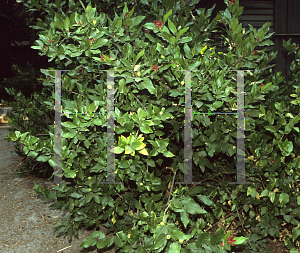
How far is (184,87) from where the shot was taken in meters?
2.01

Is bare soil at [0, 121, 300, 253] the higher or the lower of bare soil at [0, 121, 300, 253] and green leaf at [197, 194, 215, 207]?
the lower

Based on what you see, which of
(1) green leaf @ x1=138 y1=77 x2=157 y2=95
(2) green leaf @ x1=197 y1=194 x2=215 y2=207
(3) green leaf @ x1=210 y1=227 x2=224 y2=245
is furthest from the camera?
(2) green leaf @ x1=197 y1=194 x2=215 y2=207

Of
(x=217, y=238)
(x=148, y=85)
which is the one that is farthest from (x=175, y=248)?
(x=148, y=85)

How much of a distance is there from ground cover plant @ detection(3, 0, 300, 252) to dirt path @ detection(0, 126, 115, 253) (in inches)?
12.2

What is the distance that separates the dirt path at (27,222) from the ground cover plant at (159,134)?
309 mm

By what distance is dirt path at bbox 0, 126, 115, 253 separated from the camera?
258 centimetres

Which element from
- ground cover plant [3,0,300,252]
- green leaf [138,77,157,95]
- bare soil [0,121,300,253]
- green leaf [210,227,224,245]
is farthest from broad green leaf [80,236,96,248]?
green leaf [138,77,157,95]

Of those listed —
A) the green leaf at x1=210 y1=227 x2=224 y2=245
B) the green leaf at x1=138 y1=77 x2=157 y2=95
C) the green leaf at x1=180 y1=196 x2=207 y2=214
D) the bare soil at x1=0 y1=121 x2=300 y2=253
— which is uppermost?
the green leaf at x1=138 y1=77 x2=157 y2=95

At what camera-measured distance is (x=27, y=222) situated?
2936mm

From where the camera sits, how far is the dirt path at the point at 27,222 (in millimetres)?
2580

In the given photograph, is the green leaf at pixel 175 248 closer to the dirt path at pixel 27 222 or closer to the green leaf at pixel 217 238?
the green leaf at pixel 217 238

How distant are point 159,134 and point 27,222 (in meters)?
1.82

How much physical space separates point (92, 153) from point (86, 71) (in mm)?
641

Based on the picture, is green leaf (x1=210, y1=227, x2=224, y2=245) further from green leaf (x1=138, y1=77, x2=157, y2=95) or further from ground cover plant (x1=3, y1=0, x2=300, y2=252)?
green leaf (x1=138, y1=77, x2=157, y2=95)
